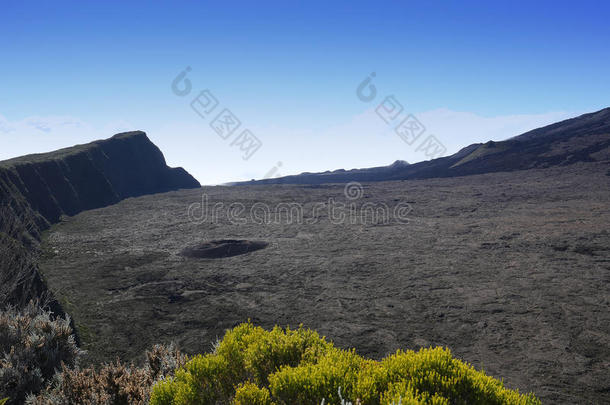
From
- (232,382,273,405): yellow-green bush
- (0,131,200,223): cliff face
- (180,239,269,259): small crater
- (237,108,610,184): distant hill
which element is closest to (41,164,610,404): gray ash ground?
(180,239,269,259): small crater

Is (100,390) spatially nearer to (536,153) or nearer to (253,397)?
(253,397)

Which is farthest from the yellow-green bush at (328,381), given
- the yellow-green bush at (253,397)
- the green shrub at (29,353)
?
the green shrub at (29,353)

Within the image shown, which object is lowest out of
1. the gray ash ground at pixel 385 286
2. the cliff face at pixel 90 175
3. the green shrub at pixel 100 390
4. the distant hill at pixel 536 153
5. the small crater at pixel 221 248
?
the gray ash ground at pixel 385 286

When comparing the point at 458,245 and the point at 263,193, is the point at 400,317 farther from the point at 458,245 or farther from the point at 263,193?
the point at 263,193

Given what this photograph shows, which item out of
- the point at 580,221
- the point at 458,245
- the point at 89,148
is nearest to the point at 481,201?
the point at 580,221

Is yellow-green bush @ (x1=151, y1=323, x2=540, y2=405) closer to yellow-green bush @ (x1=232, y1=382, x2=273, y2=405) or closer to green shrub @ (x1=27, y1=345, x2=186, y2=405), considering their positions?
yellow-green bush @ (x1=232, y1=382, x2=273, y2=405)

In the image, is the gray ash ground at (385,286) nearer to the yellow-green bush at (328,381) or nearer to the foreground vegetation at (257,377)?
the foreground vegetation at (257,377)

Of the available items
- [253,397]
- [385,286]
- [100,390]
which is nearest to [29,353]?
[100,390]
